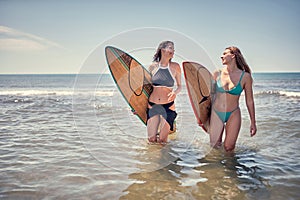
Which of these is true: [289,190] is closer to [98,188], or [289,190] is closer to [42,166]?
[98,188]

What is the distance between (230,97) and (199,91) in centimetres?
67

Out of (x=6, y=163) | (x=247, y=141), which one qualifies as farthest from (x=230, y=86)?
(x=6, y=163)

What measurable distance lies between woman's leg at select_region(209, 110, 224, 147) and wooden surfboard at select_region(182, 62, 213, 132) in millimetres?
191

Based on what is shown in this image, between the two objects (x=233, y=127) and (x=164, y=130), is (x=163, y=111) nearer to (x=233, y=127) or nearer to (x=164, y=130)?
(x=164, y=130)

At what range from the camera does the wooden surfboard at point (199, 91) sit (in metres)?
5.10

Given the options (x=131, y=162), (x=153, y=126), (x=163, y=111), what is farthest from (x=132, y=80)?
(x=131, y=162)

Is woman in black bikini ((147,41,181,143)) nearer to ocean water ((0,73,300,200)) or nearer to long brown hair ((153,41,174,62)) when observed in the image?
long brown hair ((153,41,174,62))

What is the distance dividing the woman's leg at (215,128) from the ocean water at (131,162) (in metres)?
0.18

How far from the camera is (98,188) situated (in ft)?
10.8

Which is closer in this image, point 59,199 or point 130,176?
point 59,199

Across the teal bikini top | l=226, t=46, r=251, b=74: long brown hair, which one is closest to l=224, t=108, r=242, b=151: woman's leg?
the teal bikini top

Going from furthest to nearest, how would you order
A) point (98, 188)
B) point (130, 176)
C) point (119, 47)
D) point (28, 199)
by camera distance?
point (119, 47)
point (130, 176)
point (98, 188)
point (28, 199)

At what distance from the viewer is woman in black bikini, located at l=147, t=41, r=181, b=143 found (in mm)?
4817

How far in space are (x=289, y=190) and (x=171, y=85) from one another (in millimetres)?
2459
